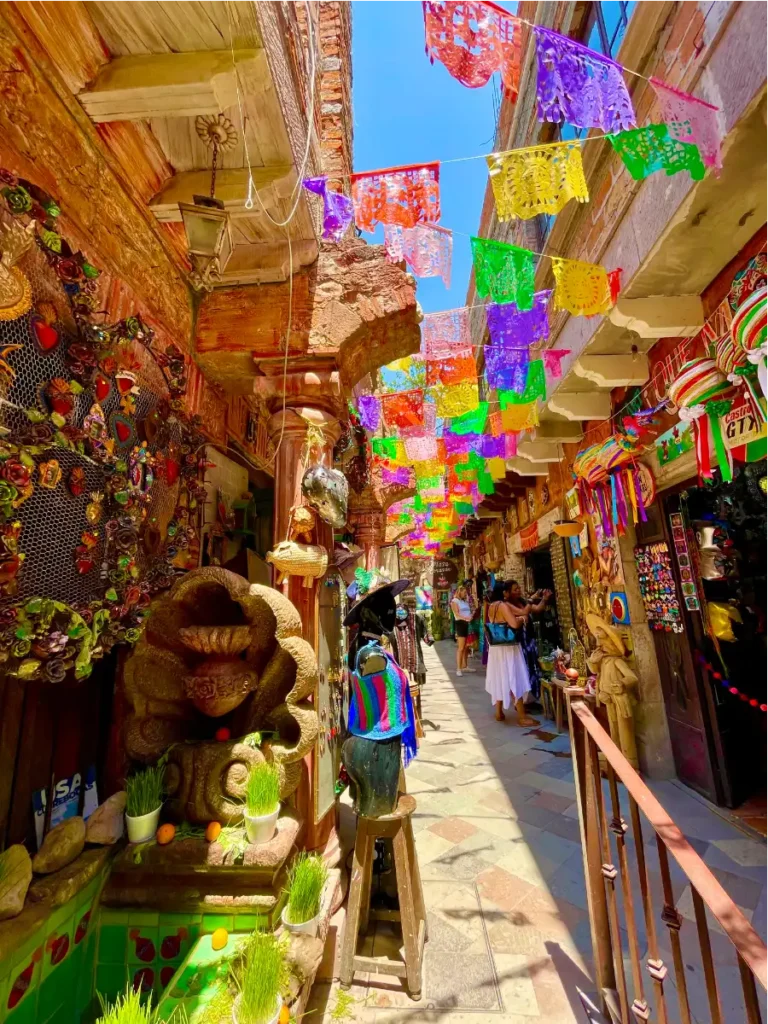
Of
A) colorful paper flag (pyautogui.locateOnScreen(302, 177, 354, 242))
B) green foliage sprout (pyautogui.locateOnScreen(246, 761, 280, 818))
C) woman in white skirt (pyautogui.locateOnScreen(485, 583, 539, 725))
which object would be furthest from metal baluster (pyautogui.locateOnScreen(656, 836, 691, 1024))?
woman in white skirt (pyautogui.locateOnScreen(485, 583, 539, 725))

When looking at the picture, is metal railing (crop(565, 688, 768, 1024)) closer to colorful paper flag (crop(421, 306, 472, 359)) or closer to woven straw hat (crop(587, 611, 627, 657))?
woven straw hat (crop(587, 611, 627, 657))

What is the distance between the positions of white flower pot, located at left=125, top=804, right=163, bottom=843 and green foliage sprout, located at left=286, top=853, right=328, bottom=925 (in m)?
0.72

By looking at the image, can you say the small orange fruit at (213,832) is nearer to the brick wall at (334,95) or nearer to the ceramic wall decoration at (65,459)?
the ceramic wall decoration at (65,459)

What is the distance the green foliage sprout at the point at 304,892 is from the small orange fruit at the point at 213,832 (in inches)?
16.0

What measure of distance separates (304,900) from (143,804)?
2.95 feet

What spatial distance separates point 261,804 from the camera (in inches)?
80.1

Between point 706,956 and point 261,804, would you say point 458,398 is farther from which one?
point 706,956

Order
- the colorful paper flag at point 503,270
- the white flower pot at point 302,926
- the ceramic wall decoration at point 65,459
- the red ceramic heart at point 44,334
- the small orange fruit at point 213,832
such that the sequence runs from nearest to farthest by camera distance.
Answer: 1. the ceramic wall decoration at point 65,459
2. the red ceramic heart at point 44,334
3. the white flower pot at point 302,926
4. the small orange fruit at point 213,832
5. the colorful paper flag at point 503,270

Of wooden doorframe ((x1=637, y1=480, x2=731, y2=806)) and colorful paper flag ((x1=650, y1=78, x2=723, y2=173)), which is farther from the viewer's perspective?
wooden doorframe ((x1=637, y1=480, x2=731, y2=806))

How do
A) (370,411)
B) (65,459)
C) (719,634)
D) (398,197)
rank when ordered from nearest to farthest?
(65,459), (398,197), (719,634), (370,411)

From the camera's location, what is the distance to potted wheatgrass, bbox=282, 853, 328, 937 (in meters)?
1.96

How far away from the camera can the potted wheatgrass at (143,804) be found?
A: 201cm

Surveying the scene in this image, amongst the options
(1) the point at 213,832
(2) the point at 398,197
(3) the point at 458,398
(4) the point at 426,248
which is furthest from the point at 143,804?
(3) the point at 458,398

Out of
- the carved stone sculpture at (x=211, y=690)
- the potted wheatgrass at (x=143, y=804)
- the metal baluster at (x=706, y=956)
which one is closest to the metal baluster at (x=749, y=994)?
the metal baluster at (x=706, y=956)
